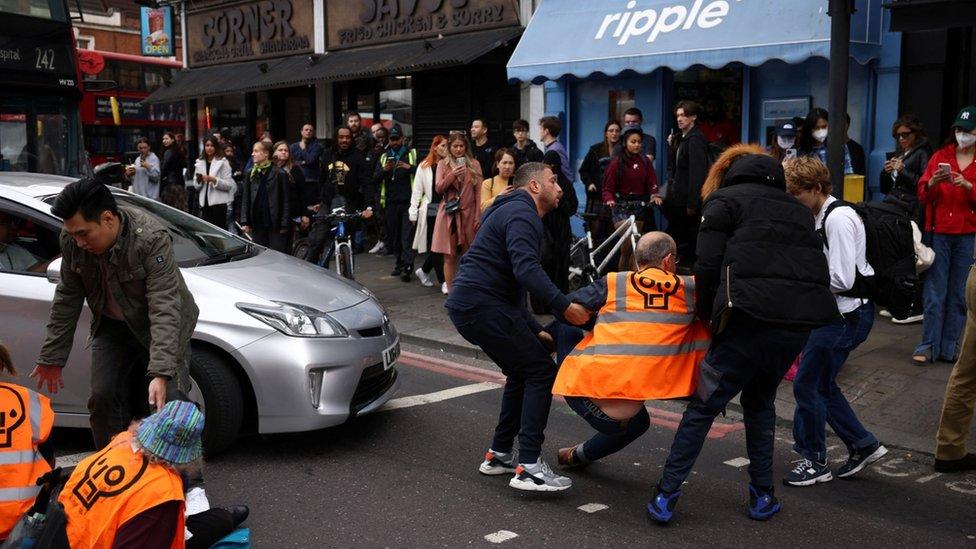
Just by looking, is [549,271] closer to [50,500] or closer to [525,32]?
[525,32]

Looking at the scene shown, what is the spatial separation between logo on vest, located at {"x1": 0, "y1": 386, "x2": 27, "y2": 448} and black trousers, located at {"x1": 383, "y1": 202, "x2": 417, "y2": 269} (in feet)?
28.7

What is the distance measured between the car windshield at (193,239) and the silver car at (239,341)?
52 mm

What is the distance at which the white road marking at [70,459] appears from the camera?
561cm

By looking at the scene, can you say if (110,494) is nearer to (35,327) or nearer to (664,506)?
(664,506)

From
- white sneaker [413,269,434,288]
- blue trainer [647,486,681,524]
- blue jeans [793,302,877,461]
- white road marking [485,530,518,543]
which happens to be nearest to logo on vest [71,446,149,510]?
white road marking [485,530,518,543]

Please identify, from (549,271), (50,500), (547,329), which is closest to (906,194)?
(549,271)

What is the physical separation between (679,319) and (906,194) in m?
4.70

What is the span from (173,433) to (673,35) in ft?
29.3

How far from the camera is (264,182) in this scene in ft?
36.7

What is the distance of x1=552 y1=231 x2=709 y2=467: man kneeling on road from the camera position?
4746 mm

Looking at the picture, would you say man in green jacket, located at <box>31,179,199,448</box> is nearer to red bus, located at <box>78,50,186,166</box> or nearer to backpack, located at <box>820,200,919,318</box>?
Result: backpack, located at <box>820,200,919,318</box>

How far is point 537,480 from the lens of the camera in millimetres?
5137

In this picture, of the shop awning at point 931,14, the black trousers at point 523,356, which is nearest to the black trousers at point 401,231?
the shop awning at point 931,14

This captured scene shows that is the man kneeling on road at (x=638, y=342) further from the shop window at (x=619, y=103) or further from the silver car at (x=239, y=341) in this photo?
the shop window at (x=619, y=103)
